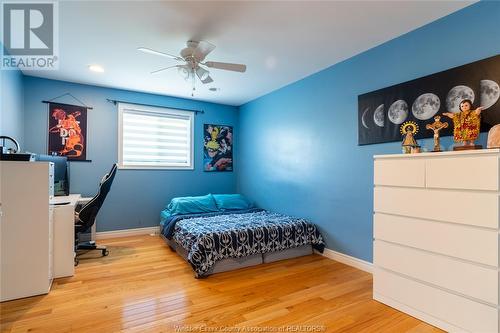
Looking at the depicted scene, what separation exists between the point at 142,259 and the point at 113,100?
2.67m

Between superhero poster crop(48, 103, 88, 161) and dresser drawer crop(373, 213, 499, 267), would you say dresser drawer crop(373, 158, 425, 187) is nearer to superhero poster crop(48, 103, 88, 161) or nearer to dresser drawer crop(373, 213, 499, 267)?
dresser drawer crop(373, 213, 499, 267)

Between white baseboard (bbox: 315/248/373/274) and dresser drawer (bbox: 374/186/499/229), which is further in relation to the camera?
white baseboard (bbox: 315/248/373/274)

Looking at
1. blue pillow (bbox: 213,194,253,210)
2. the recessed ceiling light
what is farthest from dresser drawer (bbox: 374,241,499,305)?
the recessed ceiling light

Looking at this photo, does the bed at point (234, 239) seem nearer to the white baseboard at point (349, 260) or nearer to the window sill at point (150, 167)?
the white baseboard at point (349, 260)

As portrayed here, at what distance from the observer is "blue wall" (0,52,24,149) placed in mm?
2676

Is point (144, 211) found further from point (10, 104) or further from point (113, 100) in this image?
point (10, 104)

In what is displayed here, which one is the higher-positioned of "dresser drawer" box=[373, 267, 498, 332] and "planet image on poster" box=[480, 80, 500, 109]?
"planet image on poster" box=[480, 80, 500, 109]

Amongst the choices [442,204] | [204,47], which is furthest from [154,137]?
[442,204]

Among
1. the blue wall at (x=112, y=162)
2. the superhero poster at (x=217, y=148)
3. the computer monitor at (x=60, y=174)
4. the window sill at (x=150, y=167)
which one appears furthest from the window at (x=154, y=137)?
the computer monitor at (x=60, y=174)

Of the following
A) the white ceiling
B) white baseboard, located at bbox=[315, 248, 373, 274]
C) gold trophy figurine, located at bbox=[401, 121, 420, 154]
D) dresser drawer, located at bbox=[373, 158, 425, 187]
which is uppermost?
the white ceiling

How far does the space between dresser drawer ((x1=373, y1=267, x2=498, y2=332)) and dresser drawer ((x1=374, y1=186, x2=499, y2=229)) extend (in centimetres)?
53

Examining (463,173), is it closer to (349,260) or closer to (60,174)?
(349,260)

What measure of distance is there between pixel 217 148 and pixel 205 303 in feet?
11.1

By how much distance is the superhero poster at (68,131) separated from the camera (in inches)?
150
